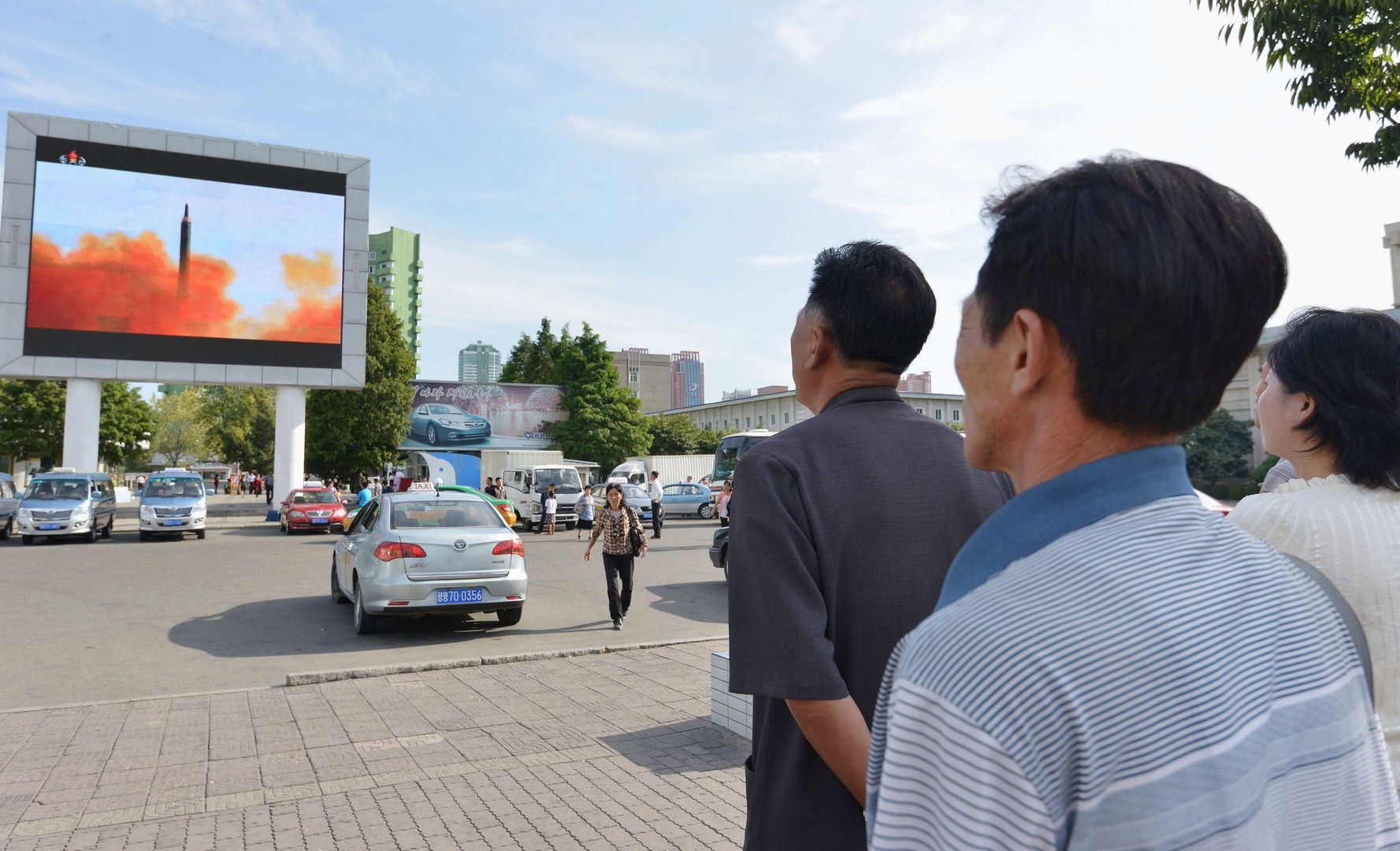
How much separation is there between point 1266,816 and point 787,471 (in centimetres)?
106

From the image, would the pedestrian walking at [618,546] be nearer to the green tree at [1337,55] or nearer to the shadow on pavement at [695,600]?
the shadow on pavement at [695,600]

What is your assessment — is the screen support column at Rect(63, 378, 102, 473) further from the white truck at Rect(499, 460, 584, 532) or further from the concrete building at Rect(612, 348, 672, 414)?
the concrete building at Rect(612, 348, 672, 414)

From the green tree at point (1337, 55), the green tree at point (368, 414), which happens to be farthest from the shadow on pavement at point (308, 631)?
the green tree at point (368, 414)

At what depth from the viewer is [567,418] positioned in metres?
53.5

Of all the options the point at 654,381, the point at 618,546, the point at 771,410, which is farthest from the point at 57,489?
the point at 654,381

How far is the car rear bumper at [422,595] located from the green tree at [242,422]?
6148 cm

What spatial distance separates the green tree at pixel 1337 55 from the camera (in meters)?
6.27

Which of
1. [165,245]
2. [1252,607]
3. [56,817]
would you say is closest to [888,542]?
[1252,607]

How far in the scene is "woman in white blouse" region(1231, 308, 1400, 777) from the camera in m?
1.82

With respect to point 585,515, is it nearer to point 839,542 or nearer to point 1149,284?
point 839,542

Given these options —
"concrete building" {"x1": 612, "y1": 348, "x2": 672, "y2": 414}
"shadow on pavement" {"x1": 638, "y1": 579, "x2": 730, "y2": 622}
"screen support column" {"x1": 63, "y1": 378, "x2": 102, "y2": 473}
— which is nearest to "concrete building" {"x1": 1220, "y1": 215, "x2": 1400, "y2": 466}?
"shadow on pavement" {"x1": 638, "y1": 579, "x2": 730, "y2": 622}

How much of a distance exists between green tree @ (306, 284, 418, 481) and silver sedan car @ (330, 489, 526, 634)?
32.7m

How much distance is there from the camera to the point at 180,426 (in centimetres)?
7469

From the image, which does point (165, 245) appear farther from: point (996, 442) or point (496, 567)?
point (996, 442)
